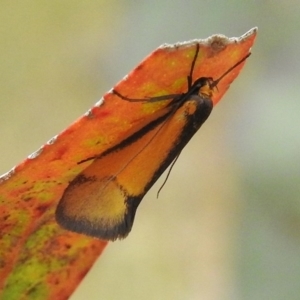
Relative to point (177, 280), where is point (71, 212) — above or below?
below

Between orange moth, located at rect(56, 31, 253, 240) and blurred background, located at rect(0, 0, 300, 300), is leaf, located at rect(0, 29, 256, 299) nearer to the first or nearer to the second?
orange moth, located at rect(56, 31, 253, 240)

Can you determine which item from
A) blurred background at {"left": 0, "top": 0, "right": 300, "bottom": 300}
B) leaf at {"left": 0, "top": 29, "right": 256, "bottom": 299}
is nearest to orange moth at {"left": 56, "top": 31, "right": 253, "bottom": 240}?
→ leaf at {"left": 0, "top": 29, "right": 256, "bottom": 299}

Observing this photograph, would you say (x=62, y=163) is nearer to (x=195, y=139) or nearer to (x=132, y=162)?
(x=132, y=162)

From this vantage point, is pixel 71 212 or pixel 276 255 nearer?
pixel 71 212

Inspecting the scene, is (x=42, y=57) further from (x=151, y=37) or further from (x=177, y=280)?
(x=177, y=280)

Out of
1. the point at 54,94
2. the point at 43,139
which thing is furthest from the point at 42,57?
the point at 43,139

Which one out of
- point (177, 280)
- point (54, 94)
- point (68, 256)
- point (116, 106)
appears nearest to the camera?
point (116, 106)

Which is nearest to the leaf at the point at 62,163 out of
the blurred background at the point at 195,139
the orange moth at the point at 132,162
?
the orange moth at the point at 132,162

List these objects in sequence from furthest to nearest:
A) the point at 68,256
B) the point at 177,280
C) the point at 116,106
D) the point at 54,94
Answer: the point at 54,94 → the point at 177,280 → the point at 68,256 → the point at 116,106
